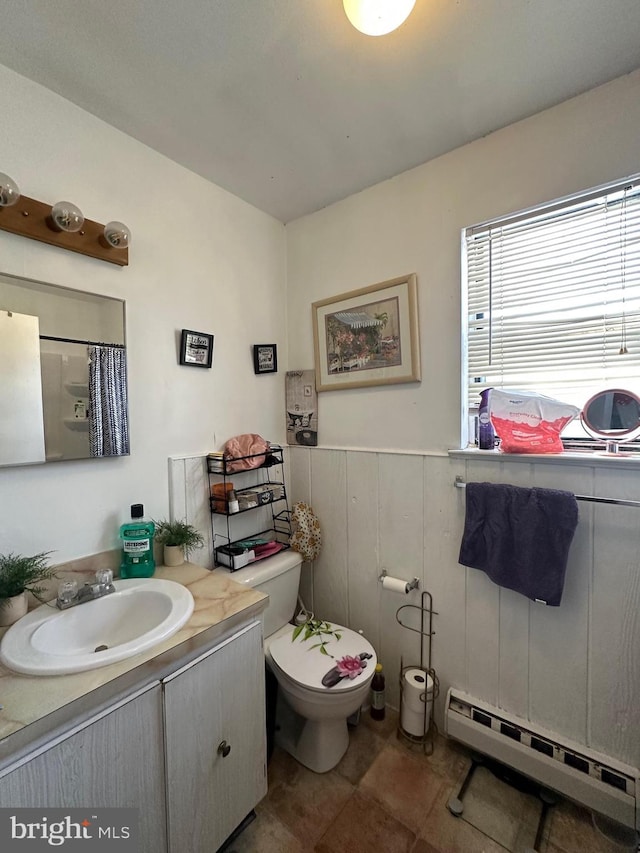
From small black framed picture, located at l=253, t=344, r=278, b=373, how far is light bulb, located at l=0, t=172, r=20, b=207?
39.5 inches

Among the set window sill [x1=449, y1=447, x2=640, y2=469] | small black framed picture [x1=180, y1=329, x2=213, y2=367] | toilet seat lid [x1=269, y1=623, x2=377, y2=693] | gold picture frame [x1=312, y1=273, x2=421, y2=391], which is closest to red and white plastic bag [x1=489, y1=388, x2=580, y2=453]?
window sill [x1=449, y1=447, x2=640, y2=469]

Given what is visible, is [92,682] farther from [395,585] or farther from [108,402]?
[395,585]

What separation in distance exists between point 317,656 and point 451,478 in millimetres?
891

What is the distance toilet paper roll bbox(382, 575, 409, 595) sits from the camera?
1532mm

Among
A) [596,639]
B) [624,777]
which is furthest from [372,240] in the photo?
[624,777]

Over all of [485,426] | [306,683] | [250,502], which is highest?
[485,426]

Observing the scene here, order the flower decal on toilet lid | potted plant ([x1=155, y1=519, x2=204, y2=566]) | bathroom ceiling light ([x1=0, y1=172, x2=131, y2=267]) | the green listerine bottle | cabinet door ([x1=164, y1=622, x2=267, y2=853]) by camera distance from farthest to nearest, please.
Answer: the flower decal on toilet lid
potted plant ([x1=155, y1=519, x2=204, y2=566])
the green listerine bottle
bathroom ceiling light ([x1=0, y1=172, x2=131, y2=267])
cabinet door ([x1=164, y1=622, x2=267, y2=853])

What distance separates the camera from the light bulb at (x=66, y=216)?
110 cm

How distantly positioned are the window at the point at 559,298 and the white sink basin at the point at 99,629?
1.36 meters

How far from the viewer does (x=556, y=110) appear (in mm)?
1220

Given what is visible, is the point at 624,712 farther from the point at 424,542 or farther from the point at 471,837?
the point at 424,542

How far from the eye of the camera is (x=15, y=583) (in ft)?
3.30

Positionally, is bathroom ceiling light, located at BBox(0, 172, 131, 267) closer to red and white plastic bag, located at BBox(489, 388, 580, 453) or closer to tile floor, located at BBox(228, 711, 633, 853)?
red and white plastic bag, located at BBox(489, 388, 580, 453)

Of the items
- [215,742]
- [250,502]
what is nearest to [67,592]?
[215,742]
